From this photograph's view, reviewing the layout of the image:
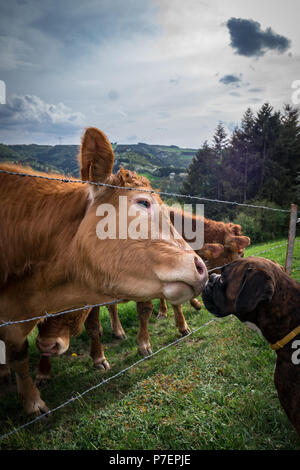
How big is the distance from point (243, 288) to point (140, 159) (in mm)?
101826

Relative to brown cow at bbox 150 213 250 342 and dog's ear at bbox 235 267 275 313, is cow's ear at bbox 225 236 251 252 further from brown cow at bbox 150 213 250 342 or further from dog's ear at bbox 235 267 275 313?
dog's ear at bbox 235 267 275 313

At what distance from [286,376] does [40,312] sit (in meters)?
2.42

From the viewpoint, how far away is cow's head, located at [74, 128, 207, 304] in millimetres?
1881

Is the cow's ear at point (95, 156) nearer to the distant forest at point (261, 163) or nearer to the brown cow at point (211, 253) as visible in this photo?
the brown cow at point (211, 253)

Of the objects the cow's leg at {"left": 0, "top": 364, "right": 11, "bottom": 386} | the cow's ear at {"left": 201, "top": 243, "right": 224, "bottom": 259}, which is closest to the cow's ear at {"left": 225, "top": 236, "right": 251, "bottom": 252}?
the cow's ear at {"left": 201, "top": 243, "right": 224, "bottom": 259}

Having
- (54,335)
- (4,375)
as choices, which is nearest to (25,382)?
(54,335)

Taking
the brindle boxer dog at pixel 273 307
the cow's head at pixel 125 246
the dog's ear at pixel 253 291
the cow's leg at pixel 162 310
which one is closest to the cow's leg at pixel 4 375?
the cow's head at pixel 125 246

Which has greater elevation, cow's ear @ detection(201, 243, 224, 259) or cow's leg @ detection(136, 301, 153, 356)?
cow's ear @ detection(201, 243, 224, 259)

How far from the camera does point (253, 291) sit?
2.46 meters

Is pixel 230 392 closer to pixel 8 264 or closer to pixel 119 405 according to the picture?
pixel 119 405

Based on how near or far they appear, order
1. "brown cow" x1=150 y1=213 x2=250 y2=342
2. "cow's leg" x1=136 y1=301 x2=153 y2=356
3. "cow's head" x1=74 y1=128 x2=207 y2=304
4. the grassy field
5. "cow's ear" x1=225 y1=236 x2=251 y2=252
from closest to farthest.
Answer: "cow's head" x1=74 y1=128 x2=207 y2=304 < the grassy field < "cow's leg" x1=136 y1=301 x2=153 y2=356 < "brown cow" x1=150 y1=213 x2=250 y2=342 < "cow's ear" x1=225 y1=236 x2=251 y2=252

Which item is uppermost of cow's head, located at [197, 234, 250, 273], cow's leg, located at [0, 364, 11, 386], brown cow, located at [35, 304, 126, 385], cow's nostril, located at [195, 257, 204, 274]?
cow's nostril, located at [195, 257, 204, 274]

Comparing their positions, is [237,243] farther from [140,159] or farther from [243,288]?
[140,159]

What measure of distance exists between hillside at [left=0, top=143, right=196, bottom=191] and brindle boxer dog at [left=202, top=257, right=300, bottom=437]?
195 cm
